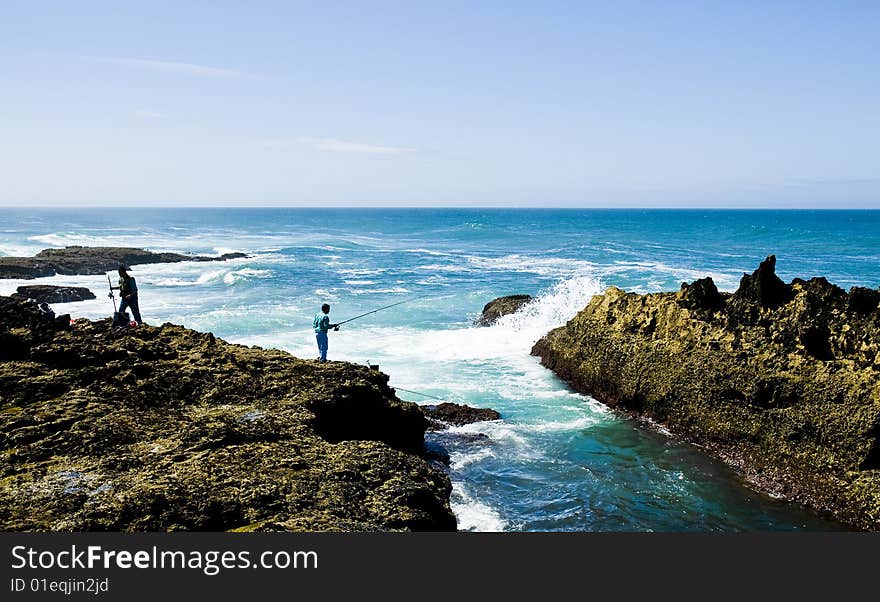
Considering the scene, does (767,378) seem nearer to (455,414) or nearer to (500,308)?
(455,414)

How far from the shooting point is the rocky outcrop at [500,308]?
23.9 m

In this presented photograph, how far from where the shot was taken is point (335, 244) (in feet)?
245

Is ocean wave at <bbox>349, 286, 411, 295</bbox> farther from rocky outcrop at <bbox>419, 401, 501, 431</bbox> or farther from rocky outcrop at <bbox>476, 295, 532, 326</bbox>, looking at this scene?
rocky outcrop at <bbox>419, 401, 501, 431</bbox>

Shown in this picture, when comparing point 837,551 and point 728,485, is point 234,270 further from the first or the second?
point 837,551

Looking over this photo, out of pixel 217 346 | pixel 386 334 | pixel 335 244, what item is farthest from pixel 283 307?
pixel 335 244

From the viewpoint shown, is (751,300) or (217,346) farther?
(751,300)

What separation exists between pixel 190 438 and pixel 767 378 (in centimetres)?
986

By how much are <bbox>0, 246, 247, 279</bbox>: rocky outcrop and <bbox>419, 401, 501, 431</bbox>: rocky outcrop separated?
36.8 meters

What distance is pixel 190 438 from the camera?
6.52m

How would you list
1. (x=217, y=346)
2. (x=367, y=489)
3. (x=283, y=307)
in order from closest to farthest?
(x=367, y=489) < (x=217, y=346) < (x=283, y=307)

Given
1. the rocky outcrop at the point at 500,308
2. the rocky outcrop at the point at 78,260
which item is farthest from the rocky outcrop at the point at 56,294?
the rocky outcrop at the point at 500,308

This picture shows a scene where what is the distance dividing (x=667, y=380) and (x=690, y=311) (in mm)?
1847

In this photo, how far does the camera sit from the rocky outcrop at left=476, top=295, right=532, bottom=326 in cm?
2388

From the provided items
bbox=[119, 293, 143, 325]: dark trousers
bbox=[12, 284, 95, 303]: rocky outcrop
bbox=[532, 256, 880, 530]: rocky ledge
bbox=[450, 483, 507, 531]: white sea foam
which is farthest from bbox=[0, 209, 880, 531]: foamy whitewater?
bbox=[119, 293, 143, 325]: dark trousers
